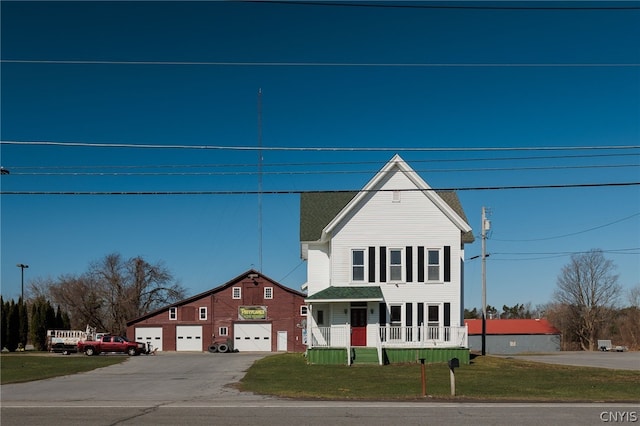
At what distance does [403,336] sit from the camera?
3344cm

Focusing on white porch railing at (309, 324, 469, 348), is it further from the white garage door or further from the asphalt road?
the white garage door

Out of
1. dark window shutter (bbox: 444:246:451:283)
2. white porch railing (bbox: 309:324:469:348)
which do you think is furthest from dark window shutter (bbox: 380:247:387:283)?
dark window shutter (bbox: 444:246:451:283)

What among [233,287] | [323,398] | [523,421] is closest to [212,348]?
[233,287]

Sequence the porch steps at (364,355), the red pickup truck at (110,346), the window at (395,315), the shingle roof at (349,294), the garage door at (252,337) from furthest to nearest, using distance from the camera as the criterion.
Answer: the garage door at (252,337)
the red pickup truck at (110,346)
the window at (395,315)
the shingle roof at (349,294)
the porch steps at (364,355)

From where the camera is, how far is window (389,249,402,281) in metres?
35.2

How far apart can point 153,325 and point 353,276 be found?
33154mm

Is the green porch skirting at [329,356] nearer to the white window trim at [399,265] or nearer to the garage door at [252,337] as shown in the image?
the white window trim at [399,265]

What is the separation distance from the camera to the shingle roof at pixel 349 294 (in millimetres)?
33094

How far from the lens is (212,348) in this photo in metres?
59.7

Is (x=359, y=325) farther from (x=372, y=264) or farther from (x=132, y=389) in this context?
(x=132, y=389)

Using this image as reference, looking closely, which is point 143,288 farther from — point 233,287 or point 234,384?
point 234,384

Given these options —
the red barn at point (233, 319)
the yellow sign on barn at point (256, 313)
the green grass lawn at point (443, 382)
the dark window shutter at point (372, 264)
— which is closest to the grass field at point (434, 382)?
the green grass lawn at point (443, 382)

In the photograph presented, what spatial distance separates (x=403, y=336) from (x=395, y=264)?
4.00 meters

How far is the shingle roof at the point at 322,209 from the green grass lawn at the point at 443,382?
8580 mm
